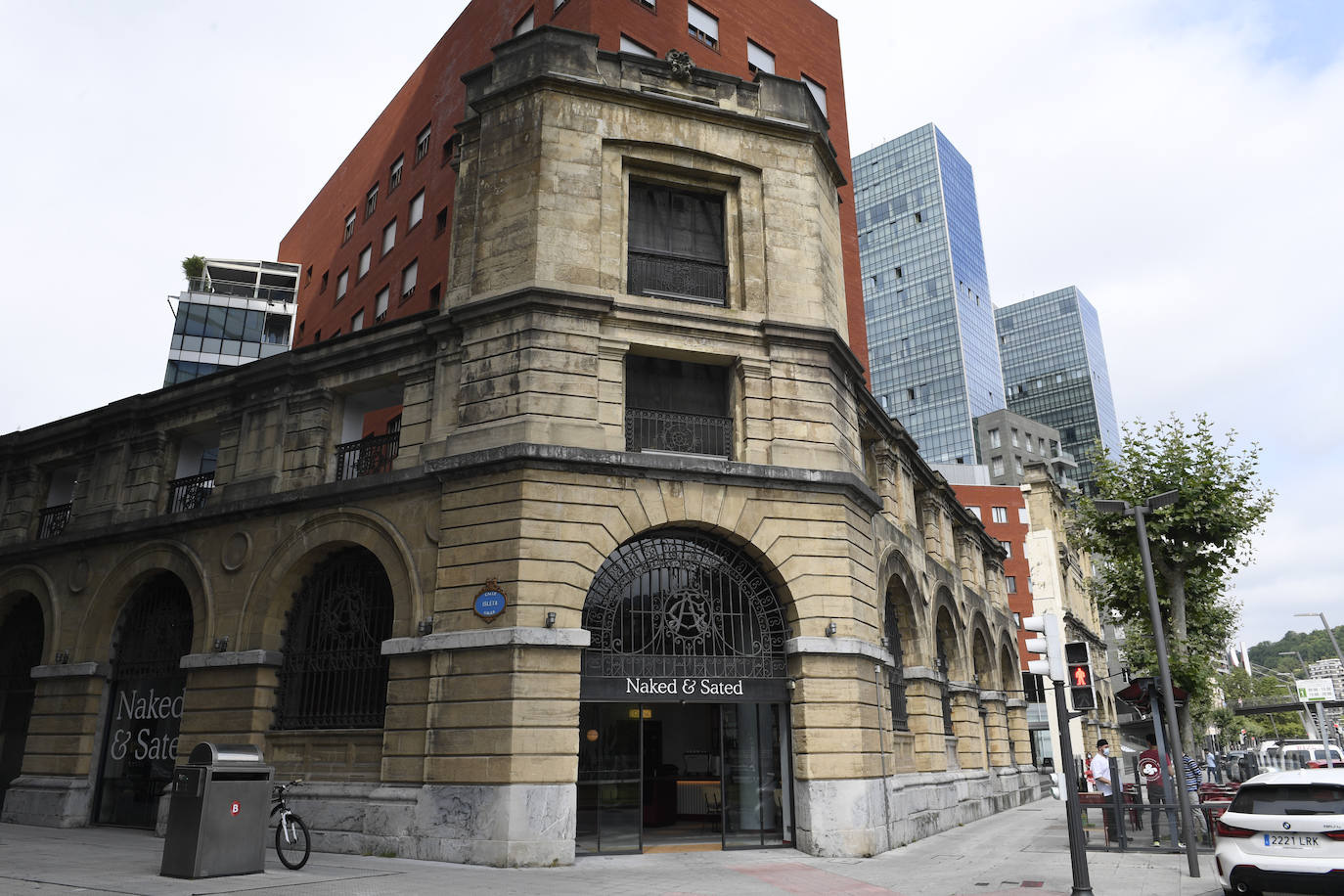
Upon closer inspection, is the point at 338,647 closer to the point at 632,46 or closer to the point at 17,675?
the point at 17,675

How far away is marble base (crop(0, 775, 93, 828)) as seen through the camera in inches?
744

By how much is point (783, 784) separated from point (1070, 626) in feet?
145

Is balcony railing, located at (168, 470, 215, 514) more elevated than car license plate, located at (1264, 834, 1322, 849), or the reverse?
balcony railing, located at (168, 470, 215, 514)

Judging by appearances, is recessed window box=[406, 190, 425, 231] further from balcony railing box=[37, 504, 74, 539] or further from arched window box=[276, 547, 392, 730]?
arched window box=[276, 547, 392, 730]

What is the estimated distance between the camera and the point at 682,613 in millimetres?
15773

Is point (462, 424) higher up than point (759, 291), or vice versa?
point (759, 291)

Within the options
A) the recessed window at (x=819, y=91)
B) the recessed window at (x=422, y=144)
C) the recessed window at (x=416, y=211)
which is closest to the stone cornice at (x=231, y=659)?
the recessed window at (x=416, y=211)

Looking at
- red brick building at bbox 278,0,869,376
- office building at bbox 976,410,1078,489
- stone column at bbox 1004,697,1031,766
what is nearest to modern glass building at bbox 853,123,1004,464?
office building at bbox 976,410,1078,489

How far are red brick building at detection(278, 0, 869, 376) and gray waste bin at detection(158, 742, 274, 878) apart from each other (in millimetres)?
16384

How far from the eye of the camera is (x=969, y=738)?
1070 inches

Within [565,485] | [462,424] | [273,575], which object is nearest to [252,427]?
[273,575]

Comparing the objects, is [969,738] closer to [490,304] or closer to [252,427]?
[490,304]

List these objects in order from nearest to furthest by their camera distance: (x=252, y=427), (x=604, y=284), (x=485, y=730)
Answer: (x=485, y=730)
(x=604, y=284)
(x=252, y=427)

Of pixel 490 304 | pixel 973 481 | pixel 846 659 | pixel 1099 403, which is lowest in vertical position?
pixel 846 659
